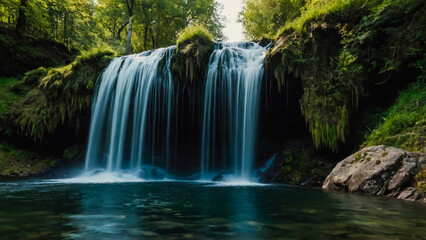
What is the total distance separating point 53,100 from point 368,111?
12358mm

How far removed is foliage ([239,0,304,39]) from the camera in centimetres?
1928

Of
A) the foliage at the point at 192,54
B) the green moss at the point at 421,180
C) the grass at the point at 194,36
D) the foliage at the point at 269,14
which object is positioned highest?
the foliage at the point at 269,14

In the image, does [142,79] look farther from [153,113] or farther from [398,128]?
[398,128]

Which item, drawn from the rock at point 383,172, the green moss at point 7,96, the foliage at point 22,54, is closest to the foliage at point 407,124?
the rock at point 383,172

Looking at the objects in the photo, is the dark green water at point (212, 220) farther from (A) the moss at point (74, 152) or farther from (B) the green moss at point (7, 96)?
(B) the green moss at point (7, 96)

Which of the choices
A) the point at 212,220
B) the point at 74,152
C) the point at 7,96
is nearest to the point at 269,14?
the point at 74,152

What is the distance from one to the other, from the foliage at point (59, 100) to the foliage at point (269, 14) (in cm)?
1201

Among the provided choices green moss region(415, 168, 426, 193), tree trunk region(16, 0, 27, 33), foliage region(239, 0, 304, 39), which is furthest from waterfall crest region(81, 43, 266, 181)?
foliage region(239, 0, 304, 39)

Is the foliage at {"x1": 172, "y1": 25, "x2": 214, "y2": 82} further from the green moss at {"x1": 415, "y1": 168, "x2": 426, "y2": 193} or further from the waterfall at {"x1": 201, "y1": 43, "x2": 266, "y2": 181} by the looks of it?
the green moss at {"x1": 415, "y1": 168, "x2": 426, "y2": 193}

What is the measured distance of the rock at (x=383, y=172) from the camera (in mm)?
4645

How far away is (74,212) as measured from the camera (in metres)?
3.30

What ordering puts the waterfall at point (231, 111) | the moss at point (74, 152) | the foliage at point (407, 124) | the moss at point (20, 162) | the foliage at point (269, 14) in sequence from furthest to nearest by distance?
the foliage at point (269, 14) < the moss at point (74, 152) < the moss at point (20, 162) < the waterfall at point (231, 111) < the foliage at point (407, 124)

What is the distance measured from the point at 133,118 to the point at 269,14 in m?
15.1

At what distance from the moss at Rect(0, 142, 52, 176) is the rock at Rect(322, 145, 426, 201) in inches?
445
